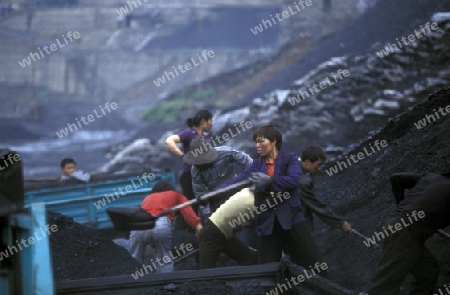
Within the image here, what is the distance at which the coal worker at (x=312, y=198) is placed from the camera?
584 centimetres

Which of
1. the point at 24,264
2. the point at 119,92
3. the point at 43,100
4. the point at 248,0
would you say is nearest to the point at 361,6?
the point at 248,0

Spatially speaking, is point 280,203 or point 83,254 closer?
point 280,203

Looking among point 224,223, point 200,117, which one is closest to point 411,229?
point 224,223

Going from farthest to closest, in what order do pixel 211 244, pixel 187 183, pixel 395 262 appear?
pixel 187 183 → pixel 211 244 → pixel 395 262

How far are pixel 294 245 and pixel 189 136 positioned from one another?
9.10ft

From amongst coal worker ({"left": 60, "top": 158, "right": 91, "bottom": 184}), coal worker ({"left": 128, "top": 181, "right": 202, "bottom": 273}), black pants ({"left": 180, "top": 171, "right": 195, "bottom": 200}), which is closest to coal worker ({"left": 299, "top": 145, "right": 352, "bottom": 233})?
coal worker ({"left": 128, "top": 181, "right": 202, "bottom": 273})

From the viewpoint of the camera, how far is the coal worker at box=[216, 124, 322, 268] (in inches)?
218

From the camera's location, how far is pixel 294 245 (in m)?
5.70

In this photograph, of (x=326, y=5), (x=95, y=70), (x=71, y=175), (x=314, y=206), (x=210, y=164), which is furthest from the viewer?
(x=95, y=70)

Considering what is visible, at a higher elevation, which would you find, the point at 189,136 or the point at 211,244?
the point at 189,136

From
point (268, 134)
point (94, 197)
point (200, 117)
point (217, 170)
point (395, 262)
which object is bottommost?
point (395, 262)

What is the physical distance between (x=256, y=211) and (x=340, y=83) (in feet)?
30.4

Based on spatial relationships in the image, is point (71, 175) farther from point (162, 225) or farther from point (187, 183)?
point (162, 225)

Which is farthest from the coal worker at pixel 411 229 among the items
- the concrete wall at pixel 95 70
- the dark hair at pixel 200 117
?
the concrete wall at pixel 95 70
